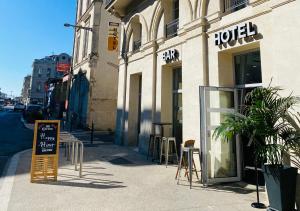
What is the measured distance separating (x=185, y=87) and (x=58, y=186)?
4.85 m

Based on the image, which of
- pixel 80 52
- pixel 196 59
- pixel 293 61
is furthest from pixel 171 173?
pixel 80 52

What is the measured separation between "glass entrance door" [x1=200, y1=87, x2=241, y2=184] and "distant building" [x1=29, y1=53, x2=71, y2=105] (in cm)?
7259

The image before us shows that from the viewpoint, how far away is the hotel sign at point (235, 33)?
19.5ft

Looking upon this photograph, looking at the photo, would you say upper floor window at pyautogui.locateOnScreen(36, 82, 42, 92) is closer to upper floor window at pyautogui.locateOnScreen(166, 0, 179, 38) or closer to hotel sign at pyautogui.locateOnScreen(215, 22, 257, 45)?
upper floor window at pyautogui.locateOnScreen(166, 0, 179, 38)

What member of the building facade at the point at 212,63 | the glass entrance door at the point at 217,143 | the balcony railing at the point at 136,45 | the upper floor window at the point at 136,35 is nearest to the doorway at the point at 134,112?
the building facade at the point at 212,63

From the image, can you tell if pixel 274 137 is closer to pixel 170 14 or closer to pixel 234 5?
pixel 234 5

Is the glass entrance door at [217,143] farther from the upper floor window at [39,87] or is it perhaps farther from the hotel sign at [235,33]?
the upper floor window at [39,87]

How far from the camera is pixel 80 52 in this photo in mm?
23547

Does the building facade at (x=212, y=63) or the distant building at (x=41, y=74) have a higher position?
the distant building at (x=41, y=74)

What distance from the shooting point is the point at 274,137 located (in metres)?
4.46

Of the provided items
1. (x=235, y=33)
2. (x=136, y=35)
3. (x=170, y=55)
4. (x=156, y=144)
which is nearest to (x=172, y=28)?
(x=170, y=55)

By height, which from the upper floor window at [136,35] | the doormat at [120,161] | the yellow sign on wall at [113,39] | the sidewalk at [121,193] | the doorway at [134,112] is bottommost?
the sidewalk at [121,193]

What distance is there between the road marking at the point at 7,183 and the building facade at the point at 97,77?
11.6 meters

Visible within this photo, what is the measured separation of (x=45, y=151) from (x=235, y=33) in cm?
587
